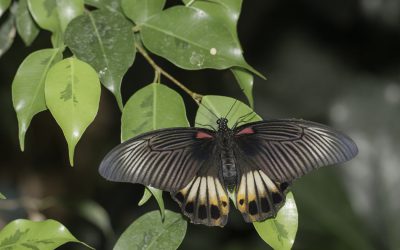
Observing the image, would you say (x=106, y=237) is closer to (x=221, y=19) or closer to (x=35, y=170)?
(x=35, y=170)

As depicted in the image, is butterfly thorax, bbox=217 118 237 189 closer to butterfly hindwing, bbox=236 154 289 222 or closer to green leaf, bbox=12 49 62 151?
butterfly hindwing, bbox=236 154 289 222

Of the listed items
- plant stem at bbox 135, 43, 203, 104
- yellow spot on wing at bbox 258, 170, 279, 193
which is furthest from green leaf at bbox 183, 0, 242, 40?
yellow spot on wing at bbox 258, 170, 279, 193

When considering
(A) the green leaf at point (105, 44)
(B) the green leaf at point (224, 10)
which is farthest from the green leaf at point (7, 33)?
(B) the green leaf at point (224, 10)

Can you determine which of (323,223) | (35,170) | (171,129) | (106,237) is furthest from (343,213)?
(35,170)

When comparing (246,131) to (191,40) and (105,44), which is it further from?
(105,44)

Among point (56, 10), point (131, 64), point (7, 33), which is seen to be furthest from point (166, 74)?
point (7, 33)

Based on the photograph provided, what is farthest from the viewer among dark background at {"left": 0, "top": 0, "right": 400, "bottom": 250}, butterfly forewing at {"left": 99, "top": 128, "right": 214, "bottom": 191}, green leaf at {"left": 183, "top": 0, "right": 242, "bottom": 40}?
dark background at {"left": 0, "top": 0, "right": 400, "bottom": 250}
